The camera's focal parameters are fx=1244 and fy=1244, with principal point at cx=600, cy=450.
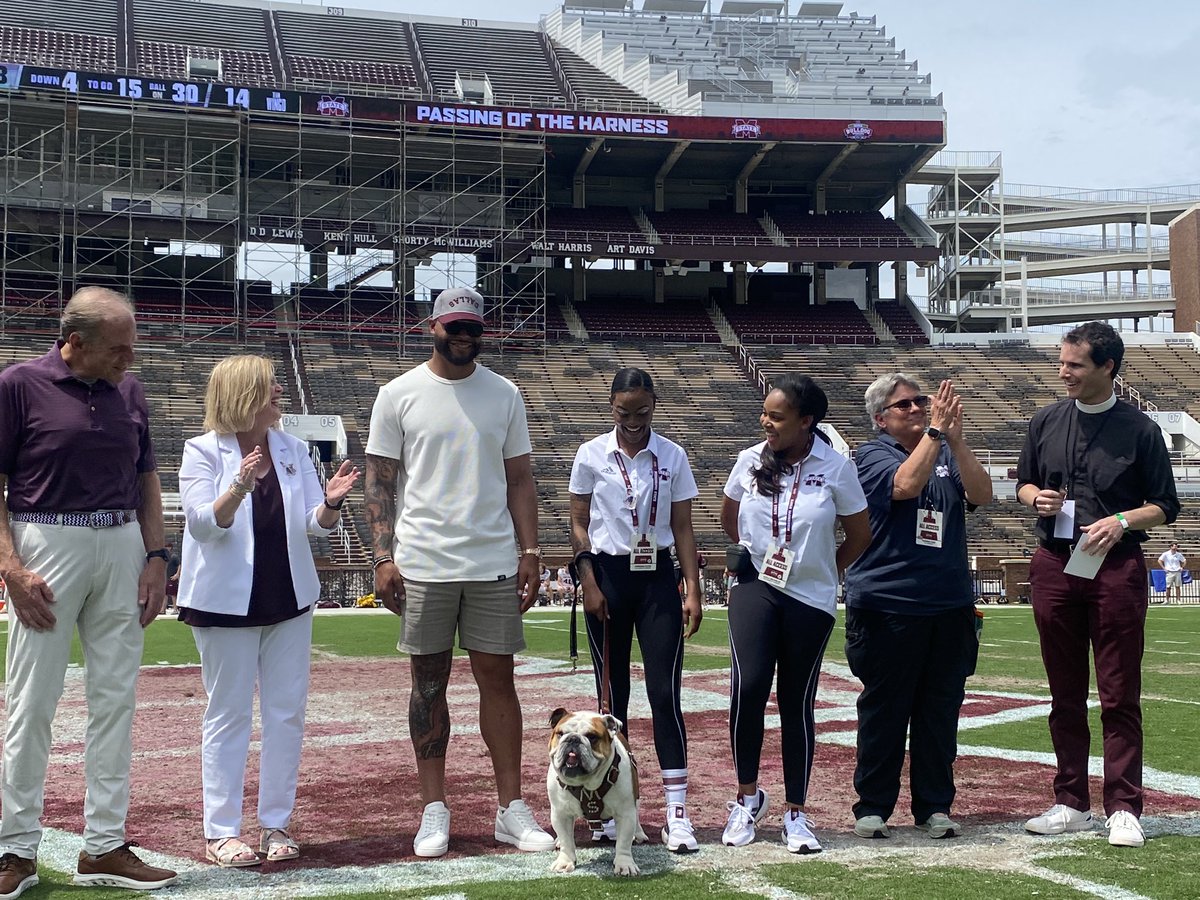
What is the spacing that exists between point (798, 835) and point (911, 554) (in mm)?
1343

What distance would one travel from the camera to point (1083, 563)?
5.41m

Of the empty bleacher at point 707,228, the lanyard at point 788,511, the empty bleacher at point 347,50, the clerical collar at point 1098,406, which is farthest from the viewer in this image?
the empty bleacher at point 347,50

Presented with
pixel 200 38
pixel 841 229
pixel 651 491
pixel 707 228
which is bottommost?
pixel 651 491

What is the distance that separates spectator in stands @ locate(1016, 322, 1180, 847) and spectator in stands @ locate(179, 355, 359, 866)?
3.15 metres

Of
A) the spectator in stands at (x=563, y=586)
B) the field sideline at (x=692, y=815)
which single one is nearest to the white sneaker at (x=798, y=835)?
the field sideline at (x=692, y=815)

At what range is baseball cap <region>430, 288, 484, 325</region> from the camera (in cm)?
534

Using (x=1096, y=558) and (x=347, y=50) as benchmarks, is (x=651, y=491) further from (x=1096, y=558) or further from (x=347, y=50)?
(x=347, y=50)

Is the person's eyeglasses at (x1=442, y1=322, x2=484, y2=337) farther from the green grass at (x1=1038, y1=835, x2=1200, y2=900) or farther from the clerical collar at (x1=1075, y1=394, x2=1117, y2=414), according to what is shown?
the green grass at (x1=1038, y1=835, x2=1200, y2=900)

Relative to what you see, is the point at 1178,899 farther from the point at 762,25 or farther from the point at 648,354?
the point at 762,25

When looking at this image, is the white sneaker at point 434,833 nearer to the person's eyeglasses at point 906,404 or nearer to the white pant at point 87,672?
the white pant at point 87,672

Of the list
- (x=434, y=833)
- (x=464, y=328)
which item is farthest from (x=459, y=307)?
(x=434, y=833)

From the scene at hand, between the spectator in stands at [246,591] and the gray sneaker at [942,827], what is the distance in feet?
8.71

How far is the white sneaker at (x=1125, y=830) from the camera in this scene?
5059 mm

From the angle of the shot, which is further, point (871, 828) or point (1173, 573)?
point (1173, 573)
